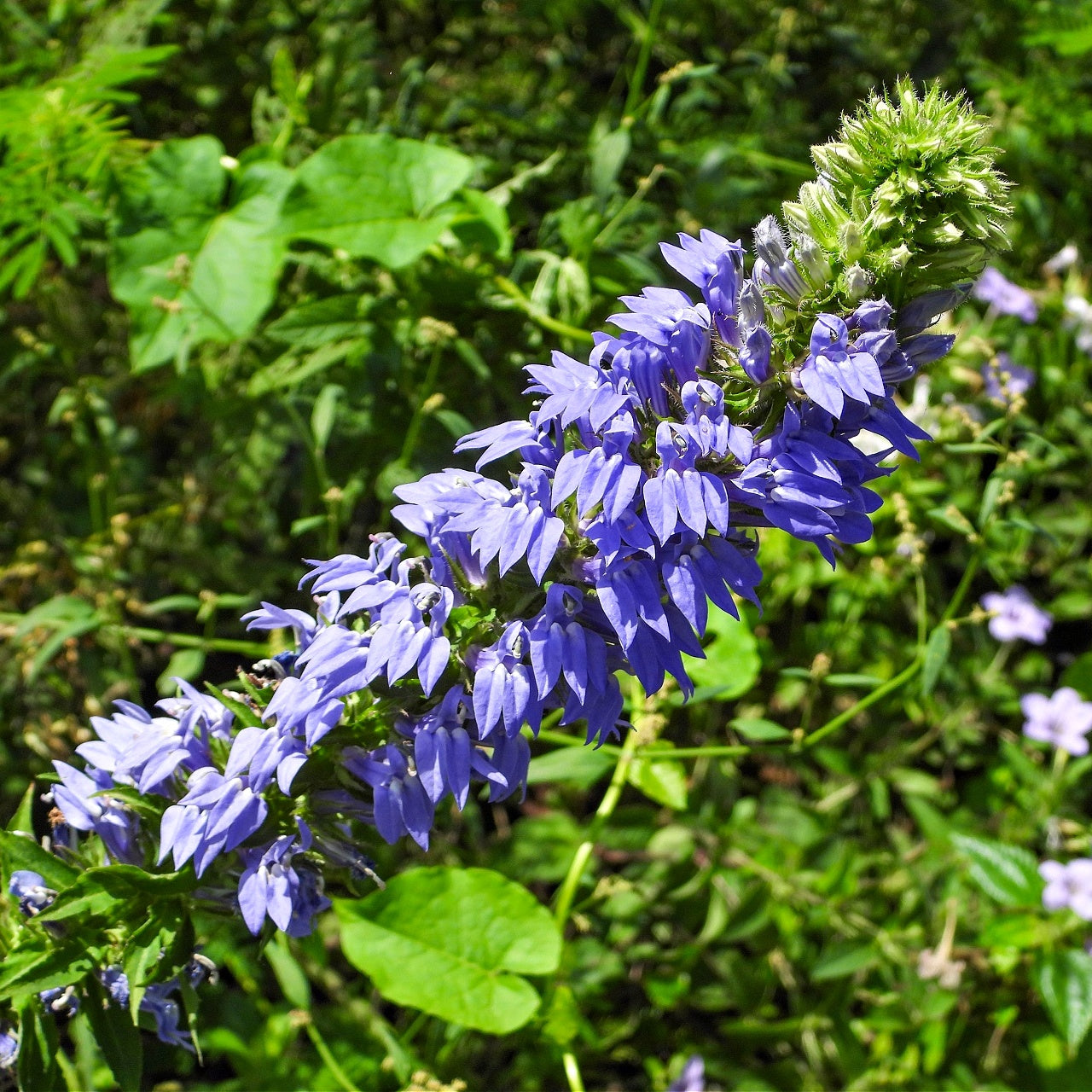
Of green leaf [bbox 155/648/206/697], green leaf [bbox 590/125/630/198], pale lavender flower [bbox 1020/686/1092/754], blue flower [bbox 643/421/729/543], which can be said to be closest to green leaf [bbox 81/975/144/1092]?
green leaf [bbox 155/648/206/697]

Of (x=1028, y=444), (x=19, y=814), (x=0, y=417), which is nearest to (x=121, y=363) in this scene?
(x=0, y=417)

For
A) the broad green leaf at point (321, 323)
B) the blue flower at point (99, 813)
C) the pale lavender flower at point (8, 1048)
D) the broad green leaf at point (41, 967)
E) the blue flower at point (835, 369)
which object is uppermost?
the blue flower at point (835, 369)

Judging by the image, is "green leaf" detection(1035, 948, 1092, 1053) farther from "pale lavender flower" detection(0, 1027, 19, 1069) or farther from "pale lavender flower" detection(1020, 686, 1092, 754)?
"pale lavender flower" detection(0, 1027, 19, 1069)

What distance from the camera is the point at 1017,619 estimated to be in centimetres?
320

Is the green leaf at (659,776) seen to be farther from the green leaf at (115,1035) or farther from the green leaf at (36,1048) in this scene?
the green leaf at (36,1048)

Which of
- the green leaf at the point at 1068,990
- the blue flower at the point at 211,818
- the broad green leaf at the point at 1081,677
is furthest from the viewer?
the broad green leaf at the point at 1081,677

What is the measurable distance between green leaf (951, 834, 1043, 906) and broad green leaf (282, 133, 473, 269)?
2134mm

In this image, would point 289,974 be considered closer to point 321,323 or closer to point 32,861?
point 32,861

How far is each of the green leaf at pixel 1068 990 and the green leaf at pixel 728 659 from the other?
3.79 feet

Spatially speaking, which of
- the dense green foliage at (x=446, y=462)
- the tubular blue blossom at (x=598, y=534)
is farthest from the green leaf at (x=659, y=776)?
the tubular blue blossom at (x=598, y=534)

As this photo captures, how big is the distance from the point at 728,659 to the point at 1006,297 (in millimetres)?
1792

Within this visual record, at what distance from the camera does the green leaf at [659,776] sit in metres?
2.28

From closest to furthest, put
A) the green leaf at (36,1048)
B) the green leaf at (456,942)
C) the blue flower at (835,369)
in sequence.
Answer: the blue flower at (835,369), the green leaf at (36,1048), the green leaf at (456,942)

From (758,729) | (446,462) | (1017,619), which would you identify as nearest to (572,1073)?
(758,729)
